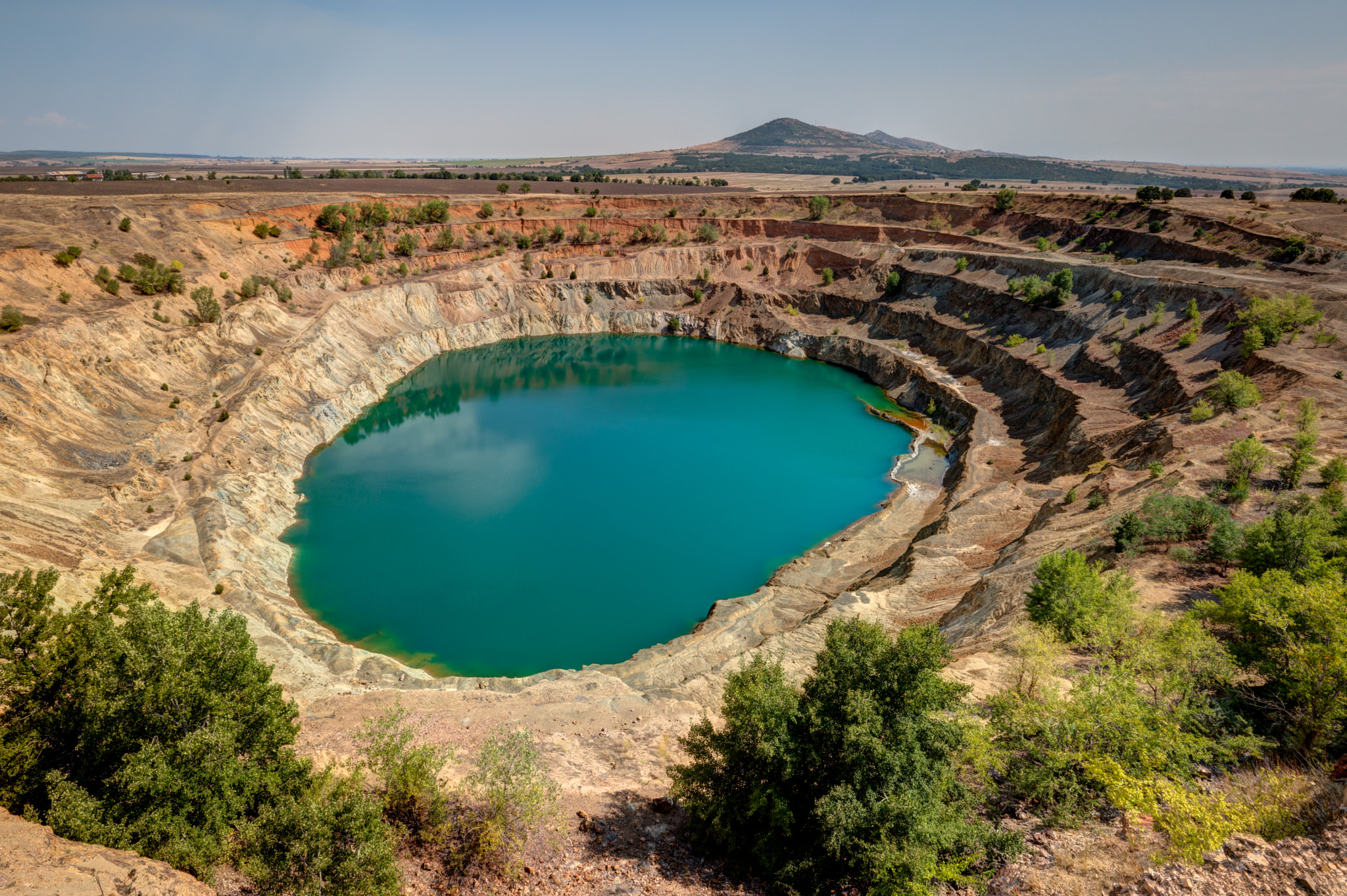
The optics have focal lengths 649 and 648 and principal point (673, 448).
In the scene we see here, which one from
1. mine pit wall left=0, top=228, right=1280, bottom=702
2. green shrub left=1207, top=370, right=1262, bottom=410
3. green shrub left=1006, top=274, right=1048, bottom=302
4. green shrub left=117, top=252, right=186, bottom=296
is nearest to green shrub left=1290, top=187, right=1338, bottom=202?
mine pit wall left=0, top=228, right=1280, bottom=702

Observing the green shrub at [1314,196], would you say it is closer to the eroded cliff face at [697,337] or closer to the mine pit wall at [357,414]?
the eroded cliff face at [697,337]

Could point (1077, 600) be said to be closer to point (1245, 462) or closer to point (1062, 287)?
point (1245, 462)

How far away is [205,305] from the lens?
44.9 meters

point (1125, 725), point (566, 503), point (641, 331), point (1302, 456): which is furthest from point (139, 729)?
point (641, 331)

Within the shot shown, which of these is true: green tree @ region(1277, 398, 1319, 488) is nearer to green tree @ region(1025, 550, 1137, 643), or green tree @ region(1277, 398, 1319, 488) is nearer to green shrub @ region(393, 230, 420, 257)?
green tree @ region(1025, 550, 1137, 643)

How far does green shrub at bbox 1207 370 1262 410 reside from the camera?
31156mm

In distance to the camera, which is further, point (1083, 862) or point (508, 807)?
point (508, 807)

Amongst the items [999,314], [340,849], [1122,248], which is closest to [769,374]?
[999,314]

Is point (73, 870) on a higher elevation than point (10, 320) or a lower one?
lower

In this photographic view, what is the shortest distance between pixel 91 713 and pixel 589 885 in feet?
34.1

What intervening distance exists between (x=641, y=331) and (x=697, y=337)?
22.9 ft

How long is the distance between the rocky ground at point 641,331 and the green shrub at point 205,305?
781mm

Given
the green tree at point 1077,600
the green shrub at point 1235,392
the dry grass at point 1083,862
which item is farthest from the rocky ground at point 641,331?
the green tree at point 1077,600

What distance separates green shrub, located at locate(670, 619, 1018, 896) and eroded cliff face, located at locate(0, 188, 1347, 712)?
7.40m
